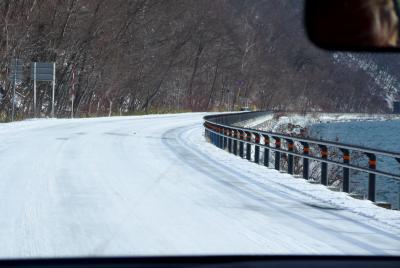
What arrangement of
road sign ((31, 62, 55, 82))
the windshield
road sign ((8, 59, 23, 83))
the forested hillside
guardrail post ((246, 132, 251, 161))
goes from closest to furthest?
the windshield, guardrail post ((246, 132, 251, 161)), road sign ((8, 59, 23, 83)), road sign ((31, 62, 55, 82)), the forested hillside

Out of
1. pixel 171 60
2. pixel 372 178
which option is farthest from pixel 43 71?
pixel 372 178

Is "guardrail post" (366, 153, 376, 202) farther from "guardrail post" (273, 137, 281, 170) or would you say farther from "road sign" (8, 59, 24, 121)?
"road sign" (8, 59, 24, 121)

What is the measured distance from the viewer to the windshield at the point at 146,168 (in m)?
8.26

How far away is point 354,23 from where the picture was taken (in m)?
2.91

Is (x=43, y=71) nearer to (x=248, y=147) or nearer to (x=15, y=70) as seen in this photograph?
(x=15, y=70)

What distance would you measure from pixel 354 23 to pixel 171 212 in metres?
7.66

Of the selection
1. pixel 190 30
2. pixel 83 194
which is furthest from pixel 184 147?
pixel 190 30

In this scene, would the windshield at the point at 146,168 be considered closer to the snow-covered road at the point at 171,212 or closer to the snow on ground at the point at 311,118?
the snow-covered road at the point at 171,212

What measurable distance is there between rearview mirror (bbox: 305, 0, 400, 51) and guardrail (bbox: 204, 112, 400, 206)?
28.7 ft

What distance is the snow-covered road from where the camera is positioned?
7.77m

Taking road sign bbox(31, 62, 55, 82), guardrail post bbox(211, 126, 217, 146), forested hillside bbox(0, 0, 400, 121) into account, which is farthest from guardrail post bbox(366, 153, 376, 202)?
road sign bbox(31, 62, 55, 82)

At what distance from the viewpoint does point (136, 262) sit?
446 cm

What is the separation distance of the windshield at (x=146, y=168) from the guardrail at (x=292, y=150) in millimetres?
52

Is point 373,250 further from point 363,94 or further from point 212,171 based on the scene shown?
point 363,94
